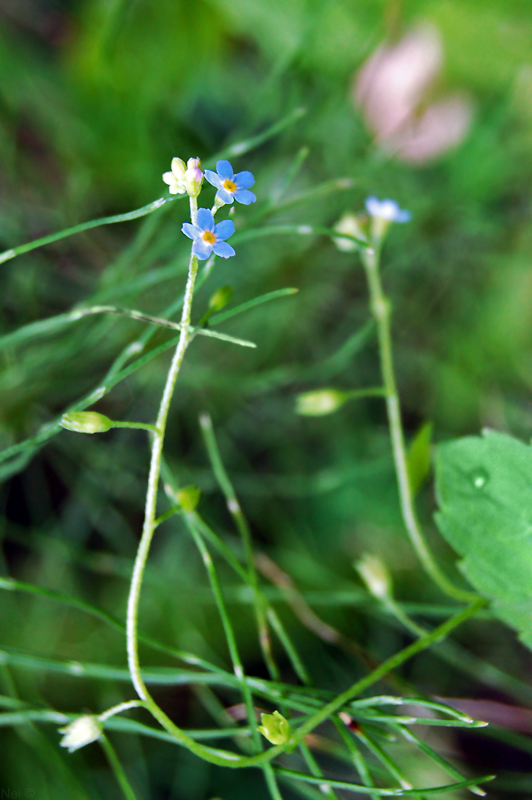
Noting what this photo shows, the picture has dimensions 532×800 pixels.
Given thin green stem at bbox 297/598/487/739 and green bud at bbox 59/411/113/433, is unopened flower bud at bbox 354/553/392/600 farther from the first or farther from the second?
green bud at bbox 59/411/113/433

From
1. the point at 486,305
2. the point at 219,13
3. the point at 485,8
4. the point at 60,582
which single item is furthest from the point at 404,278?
the point at 60,582

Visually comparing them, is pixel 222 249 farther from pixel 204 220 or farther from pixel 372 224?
pixel 372 224

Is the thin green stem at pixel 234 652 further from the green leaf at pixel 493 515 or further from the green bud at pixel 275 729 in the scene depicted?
the green leaf at pixel 493 515

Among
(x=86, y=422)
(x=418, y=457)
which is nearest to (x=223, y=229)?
(x=86, y=422)

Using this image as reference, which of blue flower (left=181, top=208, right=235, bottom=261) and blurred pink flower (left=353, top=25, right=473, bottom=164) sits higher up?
blurred pink flower (left=353, top=25, right=473, bottom=164)

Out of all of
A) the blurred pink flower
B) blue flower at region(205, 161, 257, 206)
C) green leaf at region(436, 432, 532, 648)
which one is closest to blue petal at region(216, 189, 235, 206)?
blue flower at region(205, 161, 257, 206)

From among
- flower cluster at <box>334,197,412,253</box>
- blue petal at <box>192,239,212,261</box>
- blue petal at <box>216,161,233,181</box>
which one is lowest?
blue petal at <box>192,239,212,261</box>
